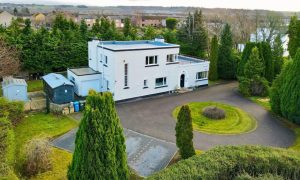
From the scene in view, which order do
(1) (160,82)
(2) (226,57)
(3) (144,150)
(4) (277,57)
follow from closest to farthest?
(3) (144,150) → (1) (160,82) → (4) (277,57) → (2) (226,57)

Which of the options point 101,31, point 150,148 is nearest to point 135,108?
point 150,148

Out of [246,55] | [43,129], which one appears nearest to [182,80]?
[246,55]

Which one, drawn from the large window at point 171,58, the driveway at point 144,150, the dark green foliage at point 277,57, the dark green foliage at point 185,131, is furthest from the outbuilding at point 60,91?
the dark green foliage at point 277,57

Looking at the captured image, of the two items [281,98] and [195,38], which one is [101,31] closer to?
[195,38]

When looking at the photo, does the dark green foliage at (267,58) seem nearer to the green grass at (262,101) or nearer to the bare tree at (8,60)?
the green grass at (262,101)

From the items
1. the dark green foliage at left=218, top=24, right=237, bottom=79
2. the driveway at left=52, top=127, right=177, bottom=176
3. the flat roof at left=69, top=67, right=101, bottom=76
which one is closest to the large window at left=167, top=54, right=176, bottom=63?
the flat roof at left=69, top=67, right=101, bottom=76

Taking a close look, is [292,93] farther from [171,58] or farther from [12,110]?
[12,110]

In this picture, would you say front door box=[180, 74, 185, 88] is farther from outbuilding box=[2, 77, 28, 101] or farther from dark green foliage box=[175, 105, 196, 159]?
dark green foliage box=[175, 105, 196, 159]
